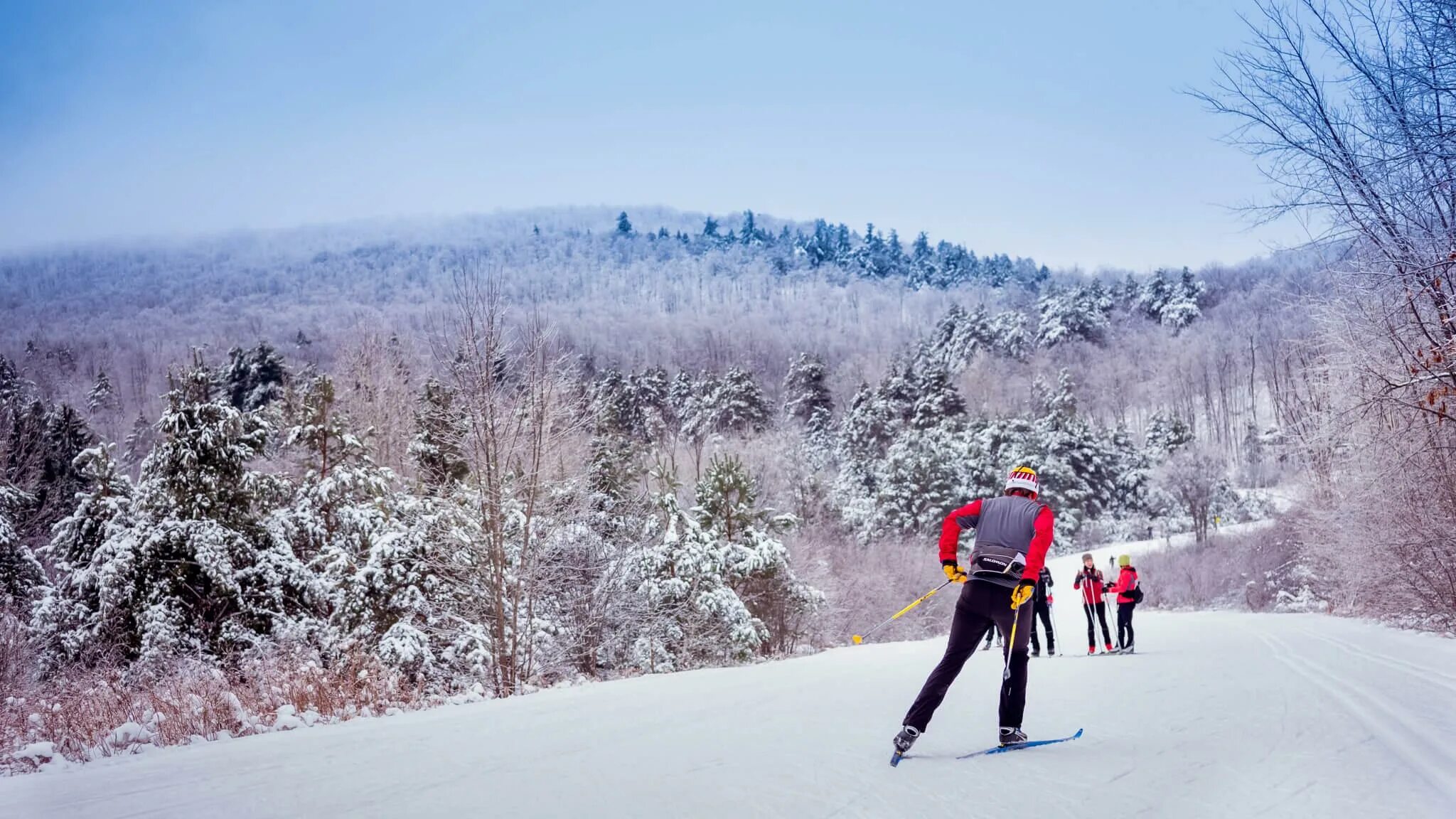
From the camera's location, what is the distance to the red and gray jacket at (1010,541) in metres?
6.29

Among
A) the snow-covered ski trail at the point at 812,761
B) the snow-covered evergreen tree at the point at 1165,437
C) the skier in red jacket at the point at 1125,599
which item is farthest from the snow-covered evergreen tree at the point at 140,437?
the snow-covered evergreen tree at the point at 1165,437

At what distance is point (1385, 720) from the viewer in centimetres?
716

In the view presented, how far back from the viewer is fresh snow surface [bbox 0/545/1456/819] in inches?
186

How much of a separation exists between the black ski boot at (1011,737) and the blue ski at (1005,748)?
0.02 m

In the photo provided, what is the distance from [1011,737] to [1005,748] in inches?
4.3

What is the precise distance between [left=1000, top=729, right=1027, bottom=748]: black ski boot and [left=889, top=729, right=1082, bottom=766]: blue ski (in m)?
0.02

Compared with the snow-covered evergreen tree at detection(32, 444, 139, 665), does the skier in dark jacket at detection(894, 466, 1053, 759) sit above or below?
above

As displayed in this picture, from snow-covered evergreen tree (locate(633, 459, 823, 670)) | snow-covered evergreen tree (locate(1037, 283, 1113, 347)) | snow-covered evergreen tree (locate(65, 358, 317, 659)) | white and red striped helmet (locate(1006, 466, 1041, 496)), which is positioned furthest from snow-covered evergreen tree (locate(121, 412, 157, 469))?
snow-covered evergreen tree (locate(1037, 283, 1113, 347))

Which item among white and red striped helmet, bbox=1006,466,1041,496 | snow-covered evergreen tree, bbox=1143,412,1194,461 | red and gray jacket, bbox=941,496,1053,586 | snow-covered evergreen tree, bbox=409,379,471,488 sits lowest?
snow-covered evergreen tree, bbox=1143,412,1194,461

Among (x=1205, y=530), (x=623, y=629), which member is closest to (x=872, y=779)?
(x=623, y=629)

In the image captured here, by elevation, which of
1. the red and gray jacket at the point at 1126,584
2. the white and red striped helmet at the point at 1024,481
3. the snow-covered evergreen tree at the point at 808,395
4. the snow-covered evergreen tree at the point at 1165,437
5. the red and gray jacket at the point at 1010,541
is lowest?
the snow-covered evergreen tree at the point at 1165,437

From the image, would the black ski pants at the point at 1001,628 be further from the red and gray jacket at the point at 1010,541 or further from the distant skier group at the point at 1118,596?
the distant skier group at the point at 1118,596

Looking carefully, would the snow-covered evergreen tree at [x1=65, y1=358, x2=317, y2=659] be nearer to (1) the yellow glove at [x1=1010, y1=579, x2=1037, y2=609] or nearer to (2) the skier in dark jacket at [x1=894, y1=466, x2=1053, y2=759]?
(2) the skier in dark jacket at [x1=894, y1=466, x2=1053, y2=759]

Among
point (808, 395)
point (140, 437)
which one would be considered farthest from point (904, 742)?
point (808, 395)
